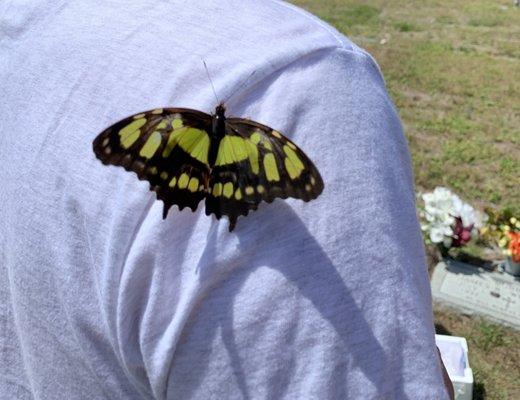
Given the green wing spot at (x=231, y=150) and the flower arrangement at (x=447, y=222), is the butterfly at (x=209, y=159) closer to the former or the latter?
the green wing spot at (x=231, y=150)

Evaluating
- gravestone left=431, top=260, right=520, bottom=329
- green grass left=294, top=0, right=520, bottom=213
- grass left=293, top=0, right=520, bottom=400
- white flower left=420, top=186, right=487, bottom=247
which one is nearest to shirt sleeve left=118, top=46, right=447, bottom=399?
grass left=293, top=0, right=520, bottom=400

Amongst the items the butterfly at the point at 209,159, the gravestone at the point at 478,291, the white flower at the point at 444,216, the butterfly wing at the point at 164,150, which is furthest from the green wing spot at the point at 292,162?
the white flower at the point at 444,216

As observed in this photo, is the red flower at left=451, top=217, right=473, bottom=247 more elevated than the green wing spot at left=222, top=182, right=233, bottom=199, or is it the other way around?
Answer: the green wing spot at left=222, top=182, right=233, bottom=199

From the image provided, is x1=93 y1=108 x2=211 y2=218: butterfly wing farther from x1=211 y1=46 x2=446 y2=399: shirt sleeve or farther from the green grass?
the green grass

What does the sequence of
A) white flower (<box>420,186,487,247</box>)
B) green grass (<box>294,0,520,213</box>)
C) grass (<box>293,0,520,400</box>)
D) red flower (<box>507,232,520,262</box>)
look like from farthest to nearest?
1. green grass (<box>294,0,520,213</box>)
2. white flower (<box>420,186,487,247</box>)
3. red flower (<box>507,232,520,262</box>)
4. grass (<box>293,0,520,400</box>)

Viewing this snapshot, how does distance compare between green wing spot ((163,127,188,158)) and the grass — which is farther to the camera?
the grass

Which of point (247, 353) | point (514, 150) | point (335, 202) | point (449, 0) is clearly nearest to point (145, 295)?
point (247, 353)

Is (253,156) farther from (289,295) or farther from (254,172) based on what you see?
(289,295)
